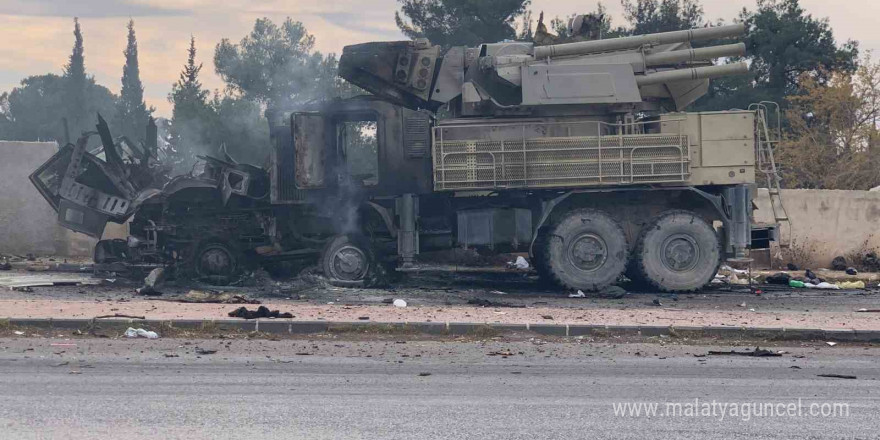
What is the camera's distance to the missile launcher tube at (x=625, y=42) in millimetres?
14797

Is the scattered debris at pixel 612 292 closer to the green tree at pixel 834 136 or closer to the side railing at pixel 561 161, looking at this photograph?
the side railing at pixel 561 161

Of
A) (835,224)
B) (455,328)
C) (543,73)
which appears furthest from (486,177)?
(835,224)

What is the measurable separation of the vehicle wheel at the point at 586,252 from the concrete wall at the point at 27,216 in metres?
9.11

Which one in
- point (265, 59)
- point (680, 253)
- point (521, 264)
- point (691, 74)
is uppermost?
point (265, 59)

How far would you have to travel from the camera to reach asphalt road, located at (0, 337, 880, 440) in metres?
6.38

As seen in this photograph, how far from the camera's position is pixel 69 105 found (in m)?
77.6

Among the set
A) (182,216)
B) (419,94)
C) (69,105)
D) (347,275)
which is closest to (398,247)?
(347,275)

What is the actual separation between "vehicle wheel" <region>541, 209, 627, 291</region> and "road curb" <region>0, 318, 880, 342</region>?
4.15m

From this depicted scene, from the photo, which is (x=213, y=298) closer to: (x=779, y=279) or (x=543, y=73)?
(x=543, y=73)

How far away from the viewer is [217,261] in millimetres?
15086

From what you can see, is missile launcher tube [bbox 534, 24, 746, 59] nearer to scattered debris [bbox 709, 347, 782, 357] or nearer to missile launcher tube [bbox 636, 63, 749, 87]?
missile launcher tube [bbox 636, 63, 749, 87]

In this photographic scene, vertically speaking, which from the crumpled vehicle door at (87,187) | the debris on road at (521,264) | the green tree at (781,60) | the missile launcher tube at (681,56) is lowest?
the debris on road at (521,264)

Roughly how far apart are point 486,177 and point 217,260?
4331 mm

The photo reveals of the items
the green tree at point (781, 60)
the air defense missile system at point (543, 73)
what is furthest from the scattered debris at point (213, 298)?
the green tree at point (781, 60)
